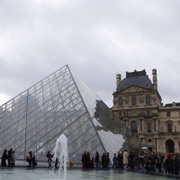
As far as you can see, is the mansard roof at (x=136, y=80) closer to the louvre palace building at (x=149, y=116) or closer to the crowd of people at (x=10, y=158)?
the louvre palace building at (x=149, y=116)

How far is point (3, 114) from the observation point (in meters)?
19.3

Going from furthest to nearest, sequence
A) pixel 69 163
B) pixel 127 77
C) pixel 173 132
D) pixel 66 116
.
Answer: pixel 127 77
pixel 173 132
pixel 66 116
pixel 69 163

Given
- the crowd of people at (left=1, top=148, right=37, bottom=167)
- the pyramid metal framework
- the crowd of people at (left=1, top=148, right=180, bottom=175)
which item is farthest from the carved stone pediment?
the crowd of people at (left=1, top=148, right=37, bottom=167)

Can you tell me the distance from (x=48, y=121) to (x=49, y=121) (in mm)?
84

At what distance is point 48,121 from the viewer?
1630 cm

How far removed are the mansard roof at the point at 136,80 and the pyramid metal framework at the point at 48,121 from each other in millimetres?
40611

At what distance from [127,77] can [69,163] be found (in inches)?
→ 2085

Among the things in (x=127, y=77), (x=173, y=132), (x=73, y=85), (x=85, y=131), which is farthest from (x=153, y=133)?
(x=85, y=131)

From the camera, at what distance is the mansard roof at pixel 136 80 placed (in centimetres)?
6012

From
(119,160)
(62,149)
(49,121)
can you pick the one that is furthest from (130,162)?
(49,121)

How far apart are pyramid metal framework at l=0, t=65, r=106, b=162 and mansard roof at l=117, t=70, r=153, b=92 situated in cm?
4061

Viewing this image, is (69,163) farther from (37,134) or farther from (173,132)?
(173,132)

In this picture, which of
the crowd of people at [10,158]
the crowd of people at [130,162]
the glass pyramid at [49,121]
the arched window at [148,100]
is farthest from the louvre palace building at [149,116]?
the crowd of people at [10,158]

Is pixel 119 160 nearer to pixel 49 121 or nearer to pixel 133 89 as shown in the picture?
pixel 49 121
